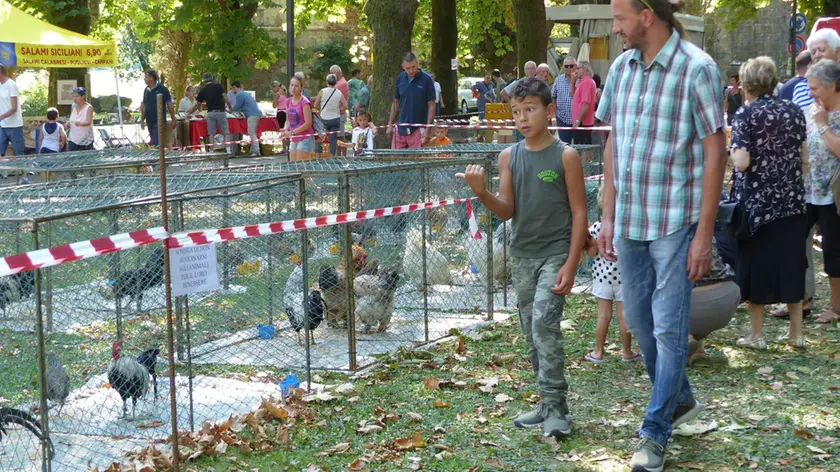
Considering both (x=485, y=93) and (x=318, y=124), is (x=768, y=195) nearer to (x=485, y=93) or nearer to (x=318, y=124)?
(x=318, y=124)

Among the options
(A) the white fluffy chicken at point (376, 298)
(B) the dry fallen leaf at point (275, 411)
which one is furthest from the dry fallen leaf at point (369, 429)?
(A) the white fluffy chicken at point (376, 298)

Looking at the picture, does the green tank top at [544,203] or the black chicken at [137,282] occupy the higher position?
the green tank top at [544,203]

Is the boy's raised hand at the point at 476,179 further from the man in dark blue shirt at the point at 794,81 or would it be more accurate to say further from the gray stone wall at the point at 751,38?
the gray stone wall at the point at 751,38

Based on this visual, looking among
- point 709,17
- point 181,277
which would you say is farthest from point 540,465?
point 709,17

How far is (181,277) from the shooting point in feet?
17.9

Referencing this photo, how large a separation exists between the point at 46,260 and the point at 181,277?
112 cm

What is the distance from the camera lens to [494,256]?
961 centimetres

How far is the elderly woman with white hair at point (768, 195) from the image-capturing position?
7082 millimetres

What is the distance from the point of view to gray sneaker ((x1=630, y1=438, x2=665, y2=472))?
4.80m

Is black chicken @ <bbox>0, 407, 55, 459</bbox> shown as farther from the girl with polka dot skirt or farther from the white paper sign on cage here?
the girl with polka dot skirt

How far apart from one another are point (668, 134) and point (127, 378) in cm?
322

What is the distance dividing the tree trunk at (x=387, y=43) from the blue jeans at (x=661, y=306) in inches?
521

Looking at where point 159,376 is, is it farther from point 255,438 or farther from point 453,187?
point 453,187

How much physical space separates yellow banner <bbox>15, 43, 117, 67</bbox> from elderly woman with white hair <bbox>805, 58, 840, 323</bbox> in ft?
51.4
